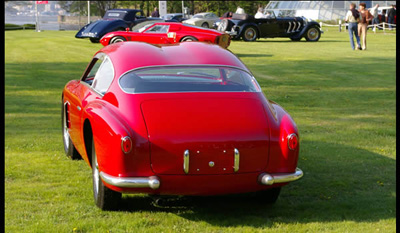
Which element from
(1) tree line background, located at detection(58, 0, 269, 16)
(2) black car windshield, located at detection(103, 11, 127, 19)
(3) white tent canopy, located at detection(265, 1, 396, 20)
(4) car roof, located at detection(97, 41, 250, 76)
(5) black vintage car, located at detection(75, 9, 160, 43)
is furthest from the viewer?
(1) tree line background, located at detection(58, 0, 269, 16)

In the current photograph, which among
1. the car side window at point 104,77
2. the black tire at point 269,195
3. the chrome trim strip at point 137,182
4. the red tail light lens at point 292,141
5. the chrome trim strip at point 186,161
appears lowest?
the black tire at point 269,195

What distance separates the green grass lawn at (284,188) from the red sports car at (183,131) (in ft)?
0.93

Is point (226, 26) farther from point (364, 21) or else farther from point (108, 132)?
point (108, 132)

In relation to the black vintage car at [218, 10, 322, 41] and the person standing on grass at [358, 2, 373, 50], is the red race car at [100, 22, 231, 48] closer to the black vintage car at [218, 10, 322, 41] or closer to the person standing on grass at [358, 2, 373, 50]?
the person standing on grass at [358, 2, 373, 50]

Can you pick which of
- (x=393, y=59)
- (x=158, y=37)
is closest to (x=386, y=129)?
(x=393, y=59)

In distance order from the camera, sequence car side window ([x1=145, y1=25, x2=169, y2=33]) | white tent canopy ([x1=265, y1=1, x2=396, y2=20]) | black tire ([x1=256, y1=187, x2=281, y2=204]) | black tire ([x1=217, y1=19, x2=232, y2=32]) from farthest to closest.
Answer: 1. white tent canopy ([x1=265, y1=1, x2=396, y2=20])
2. black tire ([x1=217, y1=19, x2=232, y2=32])
3. car side window ([x1=145, y1=25, x2=169, y2=33])
4. black tire ([x1=256, y1=187, x2=281, y2=204])

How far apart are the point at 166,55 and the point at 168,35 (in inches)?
677

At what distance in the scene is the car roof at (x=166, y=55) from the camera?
20.7 ft

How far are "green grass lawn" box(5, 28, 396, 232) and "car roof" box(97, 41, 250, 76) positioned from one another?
122 centimetres

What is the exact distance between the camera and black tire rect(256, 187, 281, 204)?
592cm

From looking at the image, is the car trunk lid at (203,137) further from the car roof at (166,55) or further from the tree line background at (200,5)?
the tree line background at (200,5)

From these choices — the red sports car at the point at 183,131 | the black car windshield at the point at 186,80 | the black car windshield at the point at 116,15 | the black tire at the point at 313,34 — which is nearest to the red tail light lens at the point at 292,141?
the red sports car at the point at 183,131

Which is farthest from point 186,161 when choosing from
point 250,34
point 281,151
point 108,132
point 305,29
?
point 305,29

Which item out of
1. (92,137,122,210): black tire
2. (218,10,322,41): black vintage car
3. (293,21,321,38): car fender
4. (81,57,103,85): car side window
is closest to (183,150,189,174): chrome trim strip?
(92,137,122,210): black tire
